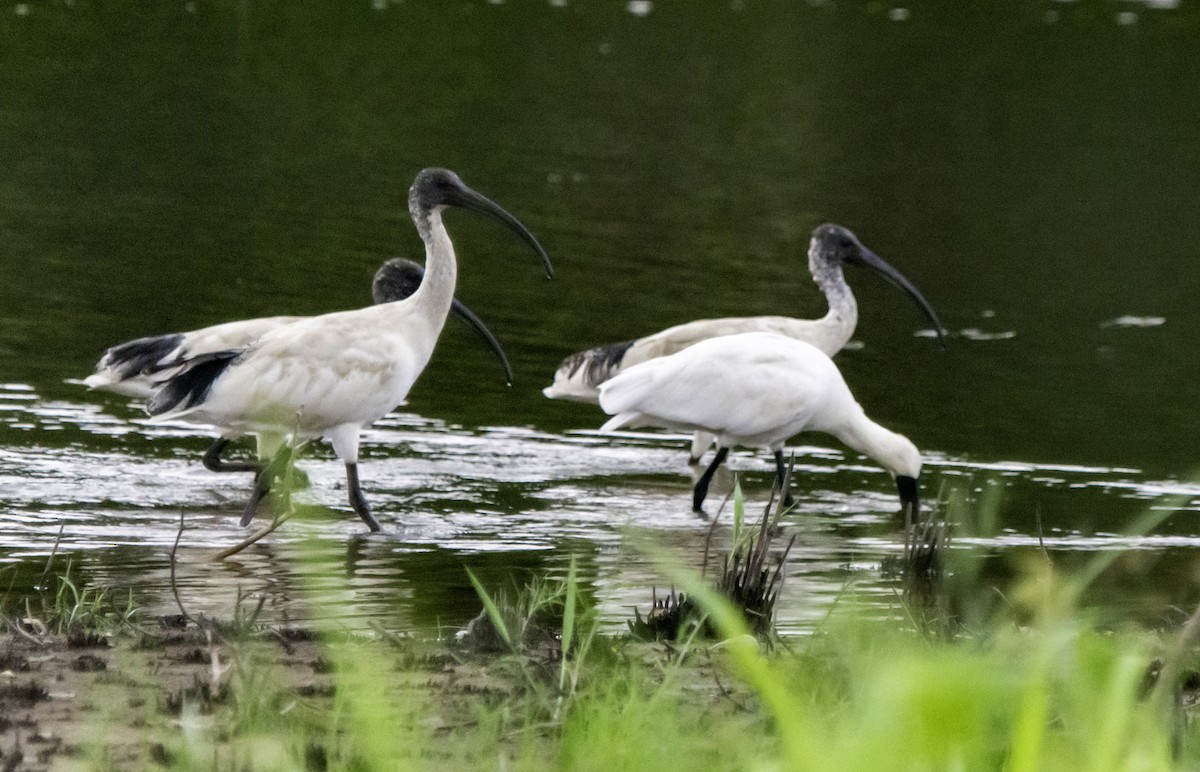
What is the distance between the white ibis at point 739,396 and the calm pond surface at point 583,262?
34cm

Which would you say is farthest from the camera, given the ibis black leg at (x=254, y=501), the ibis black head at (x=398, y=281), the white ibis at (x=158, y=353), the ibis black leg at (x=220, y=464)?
the ibis black head at (x=398, y=281)

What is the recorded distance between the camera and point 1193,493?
31.5ft

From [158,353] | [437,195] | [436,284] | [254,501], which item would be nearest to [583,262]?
[437,195]

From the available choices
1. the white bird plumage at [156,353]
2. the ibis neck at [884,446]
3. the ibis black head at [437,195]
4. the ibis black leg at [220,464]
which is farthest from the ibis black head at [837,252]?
the ibis black leg at [220,464]

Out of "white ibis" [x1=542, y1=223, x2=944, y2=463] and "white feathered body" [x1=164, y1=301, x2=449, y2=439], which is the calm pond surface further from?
"white feathered body" [x1=164, y1=301, x2=449, y2=439]

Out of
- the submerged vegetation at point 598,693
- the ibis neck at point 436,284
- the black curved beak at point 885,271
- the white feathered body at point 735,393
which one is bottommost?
the submerged vegetation at point 598,693

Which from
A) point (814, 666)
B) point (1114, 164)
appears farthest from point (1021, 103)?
point (814, 666)

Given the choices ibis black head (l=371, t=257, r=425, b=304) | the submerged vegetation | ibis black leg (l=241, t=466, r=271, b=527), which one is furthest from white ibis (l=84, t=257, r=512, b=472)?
the submerged vegetation

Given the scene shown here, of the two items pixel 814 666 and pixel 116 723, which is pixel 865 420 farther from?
pixel 116 723

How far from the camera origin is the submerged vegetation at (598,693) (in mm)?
2654

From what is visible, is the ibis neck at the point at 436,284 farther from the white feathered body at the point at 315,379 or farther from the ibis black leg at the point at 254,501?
the ibis black leg at the point at 254,501

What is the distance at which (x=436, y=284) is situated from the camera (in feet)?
28.7

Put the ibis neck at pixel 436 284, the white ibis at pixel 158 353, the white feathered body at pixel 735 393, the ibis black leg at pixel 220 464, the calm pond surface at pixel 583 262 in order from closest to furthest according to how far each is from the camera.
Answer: the calm pond surface at pixel 583 262
the white ibis at pixel 158 353
the ibis neck at pixel 436 284
the ibis black leg at pixel 220 464
the white feathered body at pixel 735 393

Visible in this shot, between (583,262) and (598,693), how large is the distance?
11.1 meters
